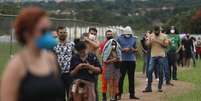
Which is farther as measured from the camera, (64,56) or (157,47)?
(157,47)

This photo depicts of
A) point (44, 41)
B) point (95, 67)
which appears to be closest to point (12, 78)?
point (44, 41)

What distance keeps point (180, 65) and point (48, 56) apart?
29.6 meters

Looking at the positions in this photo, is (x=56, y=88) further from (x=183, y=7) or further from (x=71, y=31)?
(x=183, y=7)

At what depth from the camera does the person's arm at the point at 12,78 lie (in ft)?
18.4

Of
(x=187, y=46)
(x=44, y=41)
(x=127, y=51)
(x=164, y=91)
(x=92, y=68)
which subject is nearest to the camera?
(x=44, y=41)

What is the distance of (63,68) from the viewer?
1184cm

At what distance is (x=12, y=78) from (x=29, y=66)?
0.18 metres

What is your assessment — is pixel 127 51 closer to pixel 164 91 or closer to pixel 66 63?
pixel 164 91

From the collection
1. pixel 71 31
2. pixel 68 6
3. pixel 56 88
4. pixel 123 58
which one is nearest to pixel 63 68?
pixel 123 58

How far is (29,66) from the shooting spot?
223 inches

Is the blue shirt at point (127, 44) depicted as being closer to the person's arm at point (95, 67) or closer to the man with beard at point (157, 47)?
the man with beard at point (157, 47)

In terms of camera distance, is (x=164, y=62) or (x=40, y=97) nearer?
(x=40, y=97)

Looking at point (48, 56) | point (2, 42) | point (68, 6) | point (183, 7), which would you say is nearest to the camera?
point (48, 56)

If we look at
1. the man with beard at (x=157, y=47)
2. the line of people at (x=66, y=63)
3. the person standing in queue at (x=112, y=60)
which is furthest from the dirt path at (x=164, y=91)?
the person standing in queue at (x=112, y=60)
